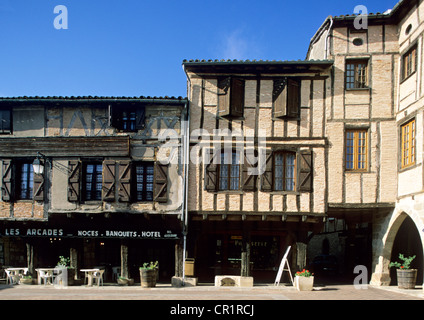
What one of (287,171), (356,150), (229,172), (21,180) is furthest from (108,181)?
(356,150)

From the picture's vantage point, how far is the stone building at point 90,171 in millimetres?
15188

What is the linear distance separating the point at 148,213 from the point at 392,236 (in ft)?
29.0

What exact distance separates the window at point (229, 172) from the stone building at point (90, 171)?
4.94 ft

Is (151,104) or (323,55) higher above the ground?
(323,55)

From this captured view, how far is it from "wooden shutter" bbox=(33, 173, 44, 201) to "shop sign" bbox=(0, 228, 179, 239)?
46.0 inches

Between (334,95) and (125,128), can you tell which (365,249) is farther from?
(125,128)

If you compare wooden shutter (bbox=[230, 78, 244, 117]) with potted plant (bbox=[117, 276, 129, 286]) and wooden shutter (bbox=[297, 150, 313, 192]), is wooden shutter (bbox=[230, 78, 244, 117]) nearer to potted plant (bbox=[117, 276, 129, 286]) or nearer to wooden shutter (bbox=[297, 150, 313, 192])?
wooden shutter (bbox=[297, 150, 313, 192])

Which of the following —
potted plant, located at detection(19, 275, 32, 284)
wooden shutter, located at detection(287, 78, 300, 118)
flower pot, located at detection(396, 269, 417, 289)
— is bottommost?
potted plant, located at detection(19, 275, 32, 284)

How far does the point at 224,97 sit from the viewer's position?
15.3 metres

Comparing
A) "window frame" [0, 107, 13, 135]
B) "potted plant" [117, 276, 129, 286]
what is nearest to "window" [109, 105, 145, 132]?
"window frame" [0, 107, 13, 135]

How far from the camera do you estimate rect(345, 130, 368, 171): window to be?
15172 mm

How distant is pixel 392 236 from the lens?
15133mm

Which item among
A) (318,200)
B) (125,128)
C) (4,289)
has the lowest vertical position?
(4,289)
